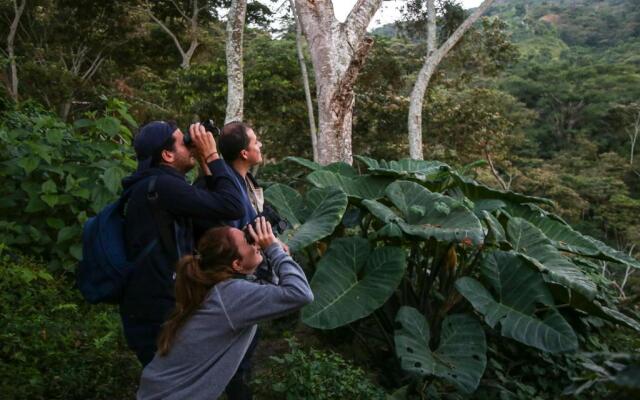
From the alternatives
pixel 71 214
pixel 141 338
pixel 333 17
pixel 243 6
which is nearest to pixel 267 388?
pixel 141 338

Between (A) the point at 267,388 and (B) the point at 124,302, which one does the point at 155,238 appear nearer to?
(B) the point at 124,302

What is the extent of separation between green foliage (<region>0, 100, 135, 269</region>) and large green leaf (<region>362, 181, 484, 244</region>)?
1988 millimetres

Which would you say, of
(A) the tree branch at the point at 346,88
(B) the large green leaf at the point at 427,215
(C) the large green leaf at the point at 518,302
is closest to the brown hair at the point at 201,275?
(B) the large green leaf at the point at 427,215

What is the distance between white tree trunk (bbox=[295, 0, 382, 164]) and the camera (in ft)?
20.2

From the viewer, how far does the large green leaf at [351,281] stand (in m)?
3.48

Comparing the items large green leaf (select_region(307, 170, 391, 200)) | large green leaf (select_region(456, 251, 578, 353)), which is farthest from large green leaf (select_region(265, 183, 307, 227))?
large green leaf (select_region(456, 251, 578, 353))

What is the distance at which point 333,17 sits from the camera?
6.25 metres

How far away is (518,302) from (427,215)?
27.1 inches

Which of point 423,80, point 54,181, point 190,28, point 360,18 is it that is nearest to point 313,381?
point 54,181

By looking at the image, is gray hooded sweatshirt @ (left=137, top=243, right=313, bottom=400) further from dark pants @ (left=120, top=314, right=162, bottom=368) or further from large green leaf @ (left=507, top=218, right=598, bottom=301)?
large green leaf @ (left=507, top=218, right=598, bottom=301)

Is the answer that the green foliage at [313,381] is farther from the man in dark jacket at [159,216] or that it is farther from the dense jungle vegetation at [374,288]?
the man in dark jacket at [159,216]

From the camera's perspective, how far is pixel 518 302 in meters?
3.62

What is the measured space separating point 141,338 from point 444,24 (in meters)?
14.6

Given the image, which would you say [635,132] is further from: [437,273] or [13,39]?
[437,273]
